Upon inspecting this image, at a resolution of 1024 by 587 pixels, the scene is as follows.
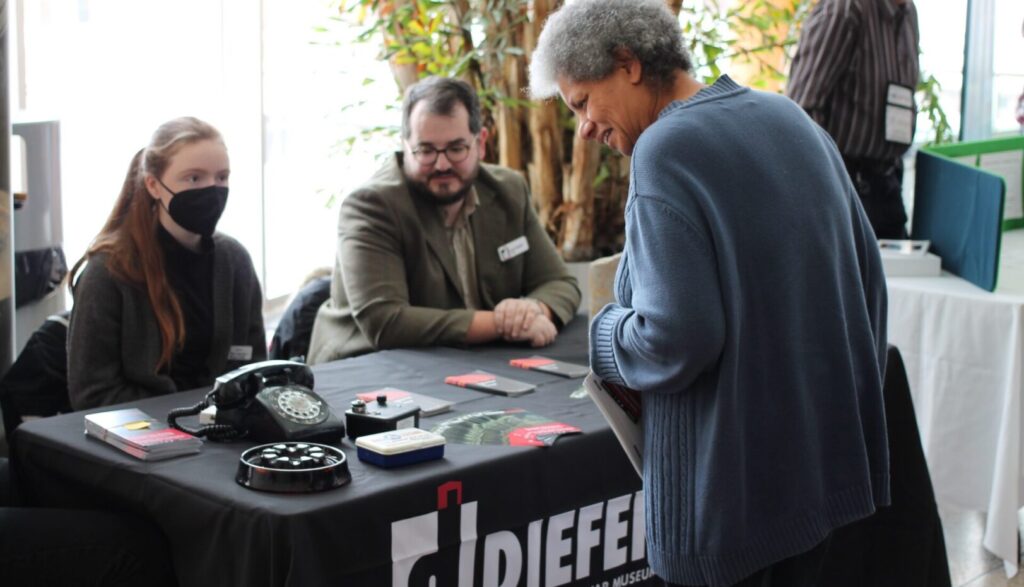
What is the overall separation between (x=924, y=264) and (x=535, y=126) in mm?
1511

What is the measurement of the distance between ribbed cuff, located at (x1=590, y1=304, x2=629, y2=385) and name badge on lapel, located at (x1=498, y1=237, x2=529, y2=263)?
1514 mm

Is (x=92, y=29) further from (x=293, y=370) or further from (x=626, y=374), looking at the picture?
(x=626, y=374)

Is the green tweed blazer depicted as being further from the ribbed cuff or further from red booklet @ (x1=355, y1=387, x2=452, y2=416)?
the ribbed cuff

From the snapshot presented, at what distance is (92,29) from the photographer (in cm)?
472

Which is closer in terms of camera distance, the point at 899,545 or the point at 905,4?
the point at 899,545

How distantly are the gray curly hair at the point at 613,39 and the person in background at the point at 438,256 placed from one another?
1.31 meters

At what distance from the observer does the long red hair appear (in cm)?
257

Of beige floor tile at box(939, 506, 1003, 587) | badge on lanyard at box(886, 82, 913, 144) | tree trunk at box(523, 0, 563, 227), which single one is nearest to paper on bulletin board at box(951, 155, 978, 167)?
badge on lanyard at box(886, 82, 913, 144)

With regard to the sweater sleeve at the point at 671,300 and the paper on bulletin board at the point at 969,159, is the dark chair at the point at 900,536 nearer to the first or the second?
the sweater sleeve at the point at 671,300

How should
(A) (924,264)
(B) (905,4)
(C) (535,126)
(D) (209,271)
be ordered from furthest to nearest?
(C) (535,126) → (B) (905,4) → (A) (924,264) → (D) (209,271)

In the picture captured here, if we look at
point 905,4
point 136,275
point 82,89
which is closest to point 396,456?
point 136,275

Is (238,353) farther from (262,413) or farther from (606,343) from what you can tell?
(606,343)

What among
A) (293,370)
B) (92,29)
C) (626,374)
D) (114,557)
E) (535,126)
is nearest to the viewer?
(626,374)

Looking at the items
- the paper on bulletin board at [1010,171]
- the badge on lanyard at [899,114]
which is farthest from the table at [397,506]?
the paper on bulletin board at [1010,171]
